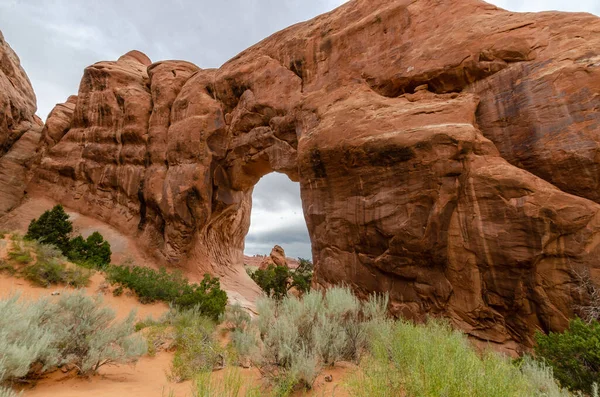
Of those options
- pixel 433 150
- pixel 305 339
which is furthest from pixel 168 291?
pixel 433 150

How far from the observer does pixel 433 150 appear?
7.18 metres

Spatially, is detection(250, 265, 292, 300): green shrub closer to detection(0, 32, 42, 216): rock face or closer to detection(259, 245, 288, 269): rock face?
detection(259, 245, 288, 269): rock face

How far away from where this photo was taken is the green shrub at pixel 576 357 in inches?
139

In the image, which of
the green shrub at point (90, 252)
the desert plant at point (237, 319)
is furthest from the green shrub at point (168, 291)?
the green shrub at point (90, 252)

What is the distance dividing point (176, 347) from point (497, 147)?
9.08 metres

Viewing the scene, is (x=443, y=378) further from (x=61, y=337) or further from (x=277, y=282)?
(x=277, y=282)

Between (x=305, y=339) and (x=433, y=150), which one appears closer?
(x=305, y=339)

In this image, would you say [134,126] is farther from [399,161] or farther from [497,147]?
[497,147]

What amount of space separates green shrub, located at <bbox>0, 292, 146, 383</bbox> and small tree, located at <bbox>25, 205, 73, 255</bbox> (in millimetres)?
9152

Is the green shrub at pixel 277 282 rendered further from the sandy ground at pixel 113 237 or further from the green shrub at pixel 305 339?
the green shrub at pixel 305 339

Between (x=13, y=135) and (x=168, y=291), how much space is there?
18200 millimetres

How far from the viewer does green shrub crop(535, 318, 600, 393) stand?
3.53 m

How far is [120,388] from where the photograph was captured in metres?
4.17

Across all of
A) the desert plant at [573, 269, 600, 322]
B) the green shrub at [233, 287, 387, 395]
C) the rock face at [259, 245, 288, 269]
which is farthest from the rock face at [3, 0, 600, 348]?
the rock face at [259, 245, 288, 269]
